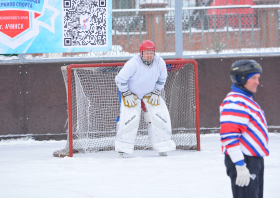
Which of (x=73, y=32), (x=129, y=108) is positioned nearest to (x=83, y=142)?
(x=129, y=108)

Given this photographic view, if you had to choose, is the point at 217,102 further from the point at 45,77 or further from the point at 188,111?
the point at 45,77

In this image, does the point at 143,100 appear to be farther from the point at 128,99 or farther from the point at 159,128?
the point at 159,128

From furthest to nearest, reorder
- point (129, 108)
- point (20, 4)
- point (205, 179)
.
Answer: point (20, 4), point (129, 108), point (205, 179)

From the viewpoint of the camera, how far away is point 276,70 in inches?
289

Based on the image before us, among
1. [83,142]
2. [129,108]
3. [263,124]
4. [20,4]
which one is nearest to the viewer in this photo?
[263,124]

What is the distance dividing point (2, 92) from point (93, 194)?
425 cm

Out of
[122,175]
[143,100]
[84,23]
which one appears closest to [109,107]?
[143,100]

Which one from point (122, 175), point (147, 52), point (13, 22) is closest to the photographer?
point (122, 175)

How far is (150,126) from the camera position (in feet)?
18.1

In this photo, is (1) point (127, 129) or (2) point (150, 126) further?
(2) point (150, 126)

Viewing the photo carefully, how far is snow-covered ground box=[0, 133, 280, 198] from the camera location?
3.54m

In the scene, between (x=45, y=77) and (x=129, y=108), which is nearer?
(x=129, y=108)

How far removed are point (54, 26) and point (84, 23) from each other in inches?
21.4

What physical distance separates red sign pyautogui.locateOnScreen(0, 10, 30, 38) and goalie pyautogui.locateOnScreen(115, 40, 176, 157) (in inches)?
105
